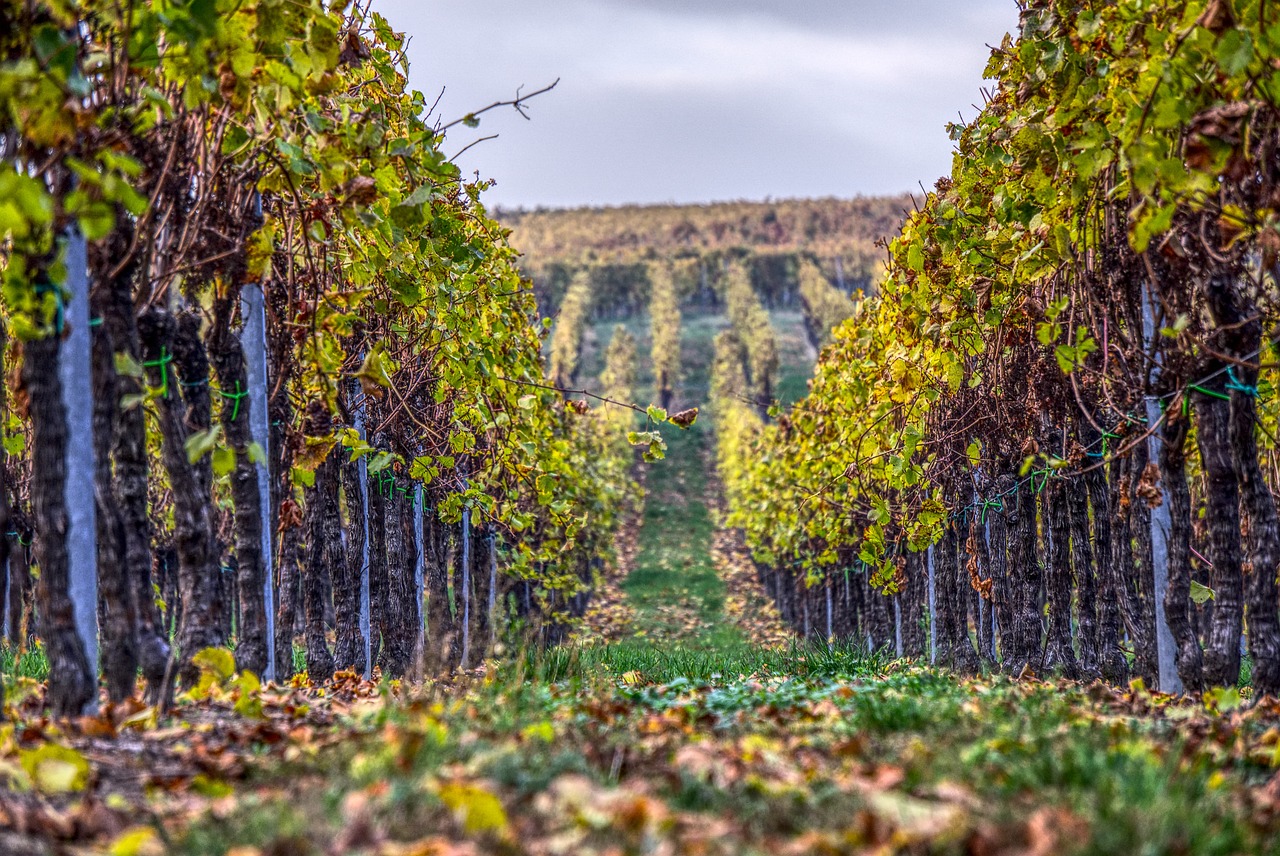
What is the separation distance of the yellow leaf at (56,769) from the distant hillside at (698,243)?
74.3 m

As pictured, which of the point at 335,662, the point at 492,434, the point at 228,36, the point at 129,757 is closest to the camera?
the point at 129,757

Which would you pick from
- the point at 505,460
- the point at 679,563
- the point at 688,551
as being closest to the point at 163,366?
the point at 505,460

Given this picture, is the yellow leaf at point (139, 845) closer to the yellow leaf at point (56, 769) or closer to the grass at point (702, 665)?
the yellow leaf at point (56, 769)

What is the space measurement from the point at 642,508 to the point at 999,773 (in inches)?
1587

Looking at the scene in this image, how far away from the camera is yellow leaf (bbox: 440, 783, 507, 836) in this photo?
2.33m

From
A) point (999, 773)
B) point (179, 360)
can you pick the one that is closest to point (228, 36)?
point (179, 360)

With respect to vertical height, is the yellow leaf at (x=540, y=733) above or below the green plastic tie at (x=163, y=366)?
below

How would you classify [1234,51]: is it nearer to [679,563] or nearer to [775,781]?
[775,781]

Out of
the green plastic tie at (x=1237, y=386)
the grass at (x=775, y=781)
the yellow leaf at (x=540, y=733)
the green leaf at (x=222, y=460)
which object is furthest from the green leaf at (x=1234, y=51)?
the green leaf at (x=222, y=460)

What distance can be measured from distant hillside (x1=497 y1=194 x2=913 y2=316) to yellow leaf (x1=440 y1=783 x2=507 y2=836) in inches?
2947

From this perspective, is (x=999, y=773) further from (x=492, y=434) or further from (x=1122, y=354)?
(x=492, y=434)

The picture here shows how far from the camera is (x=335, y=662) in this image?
7391mm

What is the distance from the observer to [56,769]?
9.01 feet

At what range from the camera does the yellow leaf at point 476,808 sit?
2332 millimetres
